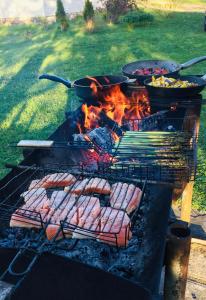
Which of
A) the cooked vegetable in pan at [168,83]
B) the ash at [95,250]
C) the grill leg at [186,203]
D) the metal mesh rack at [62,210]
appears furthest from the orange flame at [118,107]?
the ash at [95,250]

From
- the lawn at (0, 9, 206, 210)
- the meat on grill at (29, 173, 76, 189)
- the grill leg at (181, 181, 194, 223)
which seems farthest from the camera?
the lawn at (0, 9, 206, 210)

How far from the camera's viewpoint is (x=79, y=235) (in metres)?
2.55

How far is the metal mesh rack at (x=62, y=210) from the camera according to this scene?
252 centimetres

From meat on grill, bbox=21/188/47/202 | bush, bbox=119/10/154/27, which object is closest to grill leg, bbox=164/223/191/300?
meat on grill, bbox=21/188/47/202

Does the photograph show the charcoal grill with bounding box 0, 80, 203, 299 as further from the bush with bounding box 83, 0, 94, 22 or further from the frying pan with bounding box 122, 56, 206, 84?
the bush with bounding box 83, 0, 94, 22

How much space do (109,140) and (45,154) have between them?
2.74ft

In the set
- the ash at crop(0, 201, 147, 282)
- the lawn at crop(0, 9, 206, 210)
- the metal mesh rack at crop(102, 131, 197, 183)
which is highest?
the metal mesh rack at crop(102, 131, 197, 183)

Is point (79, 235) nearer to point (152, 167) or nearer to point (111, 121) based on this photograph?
point (152, 167)

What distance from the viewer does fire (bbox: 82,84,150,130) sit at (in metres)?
4.70

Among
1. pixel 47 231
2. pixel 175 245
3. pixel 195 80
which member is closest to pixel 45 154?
pixel 47 231

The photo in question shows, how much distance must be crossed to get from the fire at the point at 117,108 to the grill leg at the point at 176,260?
2438 mm

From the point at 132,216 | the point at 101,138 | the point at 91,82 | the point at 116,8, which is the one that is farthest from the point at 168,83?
the point at 116,8

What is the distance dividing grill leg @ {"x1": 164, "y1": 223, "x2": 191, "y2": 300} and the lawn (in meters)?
2.44

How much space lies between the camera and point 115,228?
2555 mm
